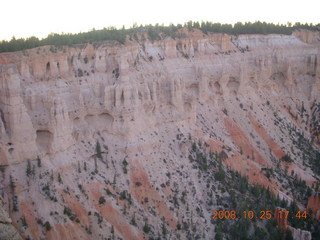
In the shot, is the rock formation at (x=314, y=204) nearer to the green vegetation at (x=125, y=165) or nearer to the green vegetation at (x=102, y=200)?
the green vegetation at (x=125, y=165)

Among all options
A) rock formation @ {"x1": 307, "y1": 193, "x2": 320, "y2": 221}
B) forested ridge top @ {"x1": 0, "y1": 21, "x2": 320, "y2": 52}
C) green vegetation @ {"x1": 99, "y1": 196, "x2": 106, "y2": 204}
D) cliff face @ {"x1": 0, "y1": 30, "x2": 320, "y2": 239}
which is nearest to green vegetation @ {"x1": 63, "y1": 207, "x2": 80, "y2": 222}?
cliff face @ {"x1": 0, "y1": 30, "x2": 320, "y2": 239}

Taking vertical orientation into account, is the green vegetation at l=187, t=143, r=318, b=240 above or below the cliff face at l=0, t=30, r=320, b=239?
below

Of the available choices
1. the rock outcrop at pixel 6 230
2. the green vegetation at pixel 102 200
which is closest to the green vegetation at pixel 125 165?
the green vegetation at pixel 102 200

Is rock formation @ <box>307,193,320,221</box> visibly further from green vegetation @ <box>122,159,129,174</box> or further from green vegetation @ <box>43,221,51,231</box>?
green vegetation @ <box>43,221,51,231</box>

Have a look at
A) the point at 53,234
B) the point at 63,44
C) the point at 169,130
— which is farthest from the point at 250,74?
the point at 53,234

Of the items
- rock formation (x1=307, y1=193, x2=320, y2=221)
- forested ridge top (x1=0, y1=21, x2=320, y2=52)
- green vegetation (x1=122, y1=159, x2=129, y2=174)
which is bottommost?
rock formation (x1=307, y1=193, x2=320, y2=221)

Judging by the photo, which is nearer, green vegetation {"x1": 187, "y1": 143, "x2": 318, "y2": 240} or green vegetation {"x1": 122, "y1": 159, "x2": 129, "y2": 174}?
green vegetation {"x1": 187, "y1": 143, "x2": 318, "y2": 240}

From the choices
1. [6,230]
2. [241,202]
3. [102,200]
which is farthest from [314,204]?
[6,230]
